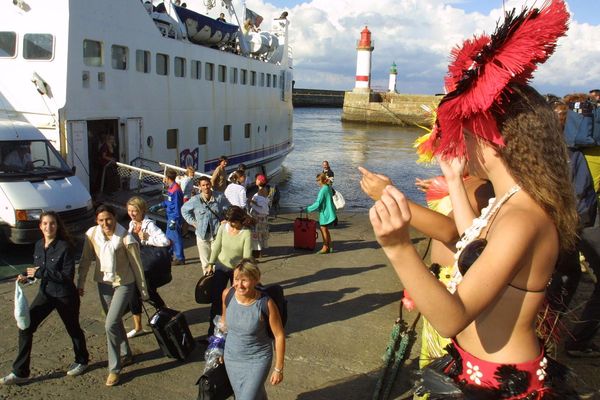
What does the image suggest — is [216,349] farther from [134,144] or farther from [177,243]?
[134,144]

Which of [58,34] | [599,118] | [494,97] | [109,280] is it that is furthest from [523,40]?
[58,34]

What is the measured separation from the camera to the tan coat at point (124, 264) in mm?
4895

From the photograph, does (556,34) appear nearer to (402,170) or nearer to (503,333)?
(503,333)

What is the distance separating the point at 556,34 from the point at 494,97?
0.31 m

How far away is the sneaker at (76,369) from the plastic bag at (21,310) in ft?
1.97

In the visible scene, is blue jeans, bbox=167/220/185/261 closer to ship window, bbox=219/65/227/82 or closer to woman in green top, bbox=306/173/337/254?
woman in green top, bbox=306/173/337/254

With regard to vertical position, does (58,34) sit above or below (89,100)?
above

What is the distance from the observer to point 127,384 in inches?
186

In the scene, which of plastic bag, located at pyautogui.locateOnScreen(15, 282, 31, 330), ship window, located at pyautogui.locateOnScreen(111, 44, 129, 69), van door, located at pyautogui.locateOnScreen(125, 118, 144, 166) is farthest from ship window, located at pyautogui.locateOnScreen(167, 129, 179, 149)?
plastic bag, located at pyautogui.locateOnScreen(15, 282, 31, 330)

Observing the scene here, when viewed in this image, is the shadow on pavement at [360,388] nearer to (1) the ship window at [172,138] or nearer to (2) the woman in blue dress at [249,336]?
(2) the woman in blue dress at [249,336]

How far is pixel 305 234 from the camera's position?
9695 millimetres

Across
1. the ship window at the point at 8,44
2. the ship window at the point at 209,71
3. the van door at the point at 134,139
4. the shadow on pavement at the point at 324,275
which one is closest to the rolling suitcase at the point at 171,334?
the shadow on pavement at the point at 324,275

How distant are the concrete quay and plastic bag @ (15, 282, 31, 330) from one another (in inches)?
23.5

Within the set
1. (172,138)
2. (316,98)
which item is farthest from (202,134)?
(316,98)
